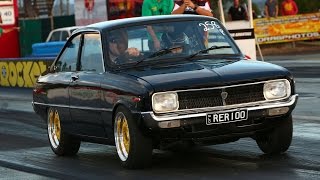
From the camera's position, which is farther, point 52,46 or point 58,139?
point 52,46

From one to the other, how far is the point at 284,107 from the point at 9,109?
36.4ft

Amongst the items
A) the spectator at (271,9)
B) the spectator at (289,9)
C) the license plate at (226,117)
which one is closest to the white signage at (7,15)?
the spectator at (271,9)

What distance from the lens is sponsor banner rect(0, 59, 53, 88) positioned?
78.3 feet

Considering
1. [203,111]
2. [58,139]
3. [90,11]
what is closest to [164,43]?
[203,111]

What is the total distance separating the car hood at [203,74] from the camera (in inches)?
328

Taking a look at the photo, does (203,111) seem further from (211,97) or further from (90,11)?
(90,11)

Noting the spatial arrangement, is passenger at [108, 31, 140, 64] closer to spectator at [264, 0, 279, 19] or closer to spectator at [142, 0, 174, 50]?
spectator at [142, 0, 174, 50]

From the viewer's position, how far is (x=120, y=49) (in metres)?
9.44

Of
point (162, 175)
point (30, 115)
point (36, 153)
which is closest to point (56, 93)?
point (36, 153)

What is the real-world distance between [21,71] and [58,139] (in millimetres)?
14946

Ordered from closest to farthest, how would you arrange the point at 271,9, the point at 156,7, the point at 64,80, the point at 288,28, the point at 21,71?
the point at 64,80, the point at 156,7, the point at 21,71, the point at 271,9, the point at 288,28

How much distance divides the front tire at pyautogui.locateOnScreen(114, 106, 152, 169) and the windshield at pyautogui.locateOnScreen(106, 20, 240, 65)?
0.80 metres

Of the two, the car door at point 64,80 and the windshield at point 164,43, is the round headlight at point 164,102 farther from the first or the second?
the car door at point 64,80

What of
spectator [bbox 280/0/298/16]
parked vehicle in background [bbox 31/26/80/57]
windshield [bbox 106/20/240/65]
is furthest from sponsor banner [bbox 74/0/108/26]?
windshield [bbox 106/20/240/65]
